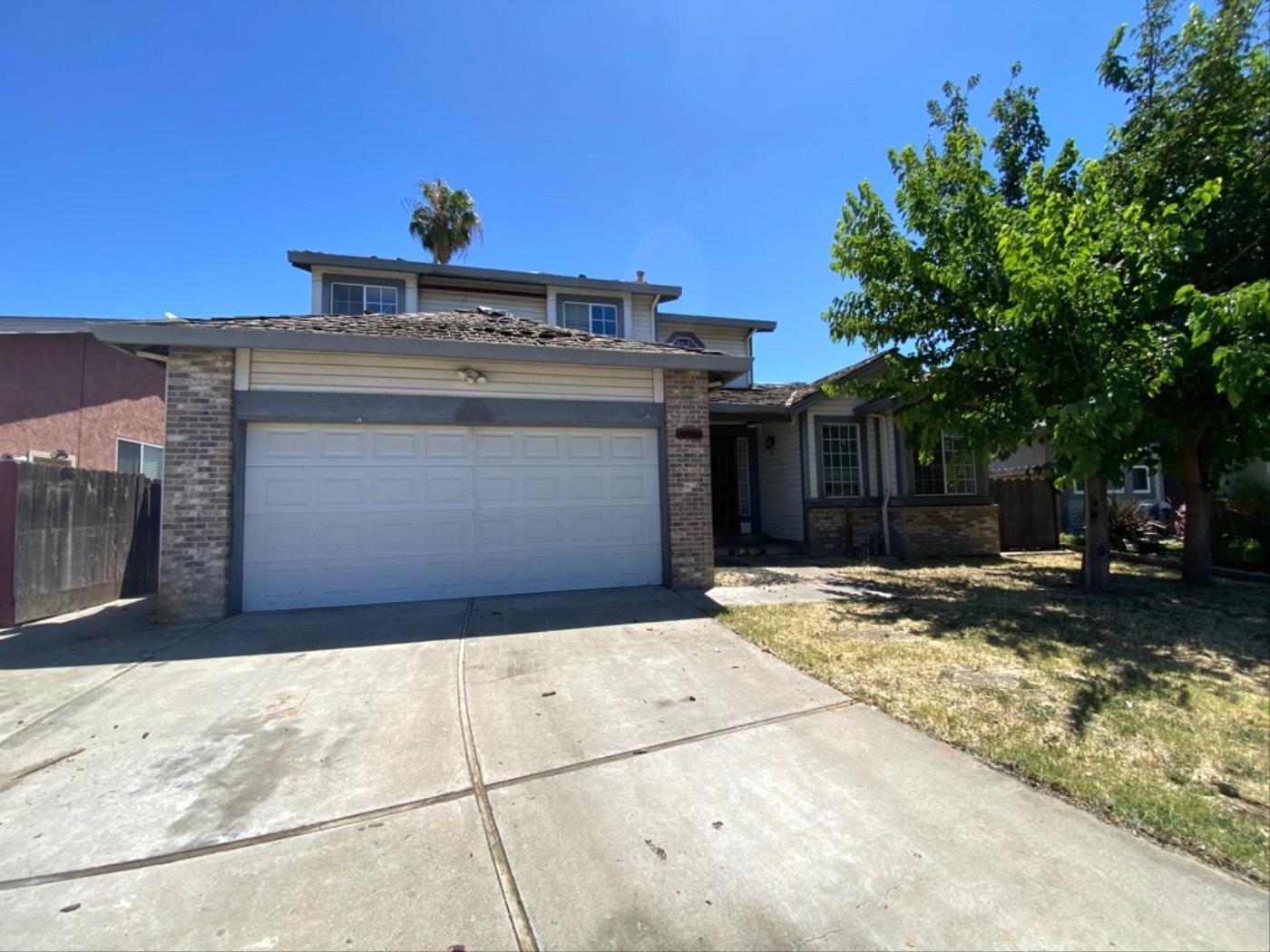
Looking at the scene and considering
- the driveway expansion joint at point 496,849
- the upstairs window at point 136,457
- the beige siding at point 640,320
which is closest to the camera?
the driveway expansion joint at point 496,849

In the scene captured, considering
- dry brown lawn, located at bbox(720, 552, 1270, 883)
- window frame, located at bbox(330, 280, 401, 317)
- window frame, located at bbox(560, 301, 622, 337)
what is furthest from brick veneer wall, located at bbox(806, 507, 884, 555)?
window frame, located at bbox(330, 280, 401, 317)

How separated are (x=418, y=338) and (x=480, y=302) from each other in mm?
8072

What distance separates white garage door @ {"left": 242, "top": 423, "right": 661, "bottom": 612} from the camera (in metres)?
6.91

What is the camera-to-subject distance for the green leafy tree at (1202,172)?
679 centimetres

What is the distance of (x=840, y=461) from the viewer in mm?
12516

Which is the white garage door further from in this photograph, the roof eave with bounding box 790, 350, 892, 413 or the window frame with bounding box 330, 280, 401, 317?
the window frame with bounding box 330, 280, 401, 317

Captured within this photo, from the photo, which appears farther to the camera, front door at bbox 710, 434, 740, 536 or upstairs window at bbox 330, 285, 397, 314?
front door at bbox 710, 434, 740, 536

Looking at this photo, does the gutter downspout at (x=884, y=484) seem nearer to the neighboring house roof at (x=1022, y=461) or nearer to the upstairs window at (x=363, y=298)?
the neighboring house roof at (x=1022, y=461)

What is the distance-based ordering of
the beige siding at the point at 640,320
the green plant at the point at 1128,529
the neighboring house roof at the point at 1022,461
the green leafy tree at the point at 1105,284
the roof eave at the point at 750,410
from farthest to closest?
the neighboring house roof at the point at 1022,461
the beige siding at the point at 640,320
the green plant at the point at 1128,529
the roof eave at the point at 750,410
the green leafy tree at the point at 1105,284

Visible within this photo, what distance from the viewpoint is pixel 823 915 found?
2146mm

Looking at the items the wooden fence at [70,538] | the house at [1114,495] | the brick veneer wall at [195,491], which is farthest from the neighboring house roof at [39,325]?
the house at [1114,495]

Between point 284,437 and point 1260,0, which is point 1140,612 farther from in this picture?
point 284,437

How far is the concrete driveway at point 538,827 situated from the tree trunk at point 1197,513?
8.76 meters

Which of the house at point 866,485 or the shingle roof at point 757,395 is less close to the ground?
the shingle roof at point 757,395
